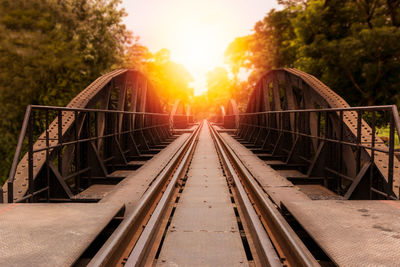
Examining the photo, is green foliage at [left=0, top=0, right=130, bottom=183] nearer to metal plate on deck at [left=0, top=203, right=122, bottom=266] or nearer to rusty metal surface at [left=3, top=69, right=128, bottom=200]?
rusty metal surface at [left=3, top=69, right=128, bottom=200]

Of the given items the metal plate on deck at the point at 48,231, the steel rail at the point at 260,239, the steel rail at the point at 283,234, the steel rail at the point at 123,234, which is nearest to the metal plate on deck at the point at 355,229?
the steel rail at the point at 283,234

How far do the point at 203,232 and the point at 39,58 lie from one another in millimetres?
17189

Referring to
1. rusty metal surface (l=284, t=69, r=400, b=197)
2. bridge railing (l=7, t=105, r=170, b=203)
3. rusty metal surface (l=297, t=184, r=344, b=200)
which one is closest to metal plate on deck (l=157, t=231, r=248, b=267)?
bridge railing (l=7, t=105, r=170, b=203)

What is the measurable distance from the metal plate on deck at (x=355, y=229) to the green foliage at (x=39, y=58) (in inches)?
679

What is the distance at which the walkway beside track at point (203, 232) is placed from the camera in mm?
3143

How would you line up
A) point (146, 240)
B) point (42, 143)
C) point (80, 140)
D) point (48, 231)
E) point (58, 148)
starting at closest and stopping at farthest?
1. point (48, 231)
2. point (146, 240)
3. point (42, 143)
4. point (58, 148)
5. point (80, 140)

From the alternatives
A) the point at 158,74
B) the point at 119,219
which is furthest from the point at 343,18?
the point at 158,74

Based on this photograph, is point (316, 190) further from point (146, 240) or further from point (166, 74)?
point (166, 74)

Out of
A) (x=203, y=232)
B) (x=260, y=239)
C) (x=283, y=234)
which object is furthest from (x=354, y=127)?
(x=203, y=232)

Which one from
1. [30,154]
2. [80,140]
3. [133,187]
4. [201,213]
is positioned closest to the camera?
[30,154]

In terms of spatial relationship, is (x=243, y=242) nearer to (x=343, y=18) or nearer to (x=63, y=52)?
(x=343, y=18)

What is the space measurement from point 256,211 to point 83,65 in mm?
16859

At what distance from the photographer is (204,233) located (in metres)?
3.79

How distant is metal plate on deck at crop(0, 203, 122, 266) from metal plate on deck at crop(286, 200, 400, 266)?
212cm
